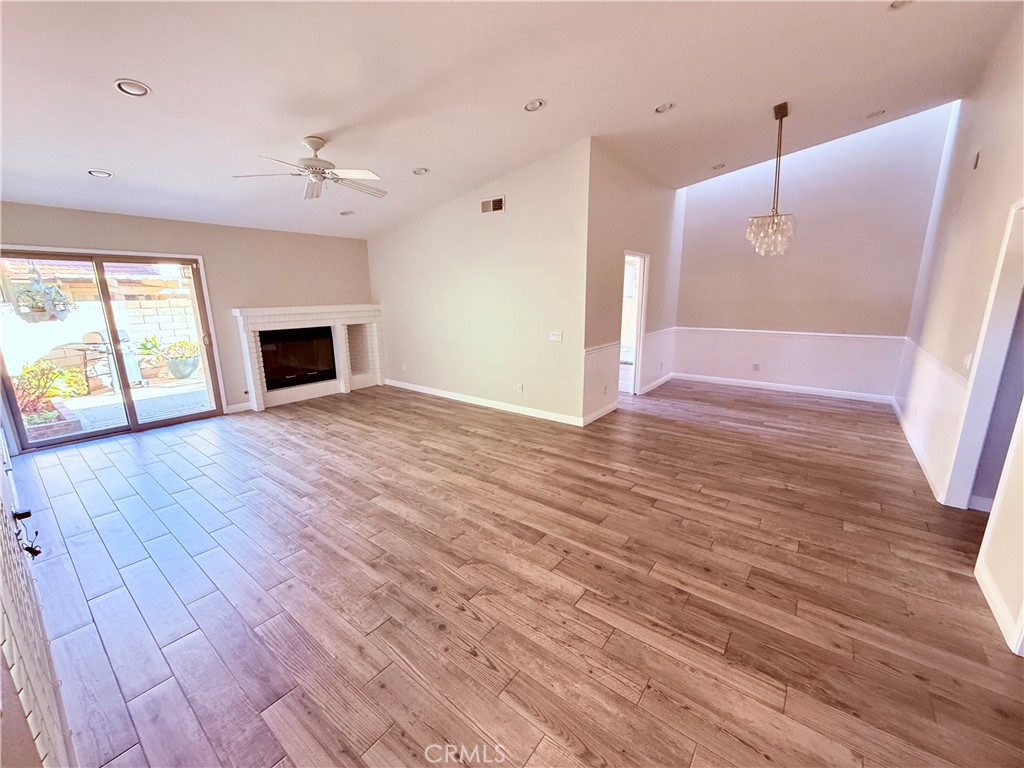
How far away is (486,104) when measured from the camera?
3.17 metres

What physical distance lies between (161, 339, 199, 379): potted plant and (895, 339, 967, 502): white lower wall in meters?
7.78

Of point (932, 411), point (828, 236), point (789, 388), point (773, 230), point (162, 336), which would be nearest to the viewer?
point (932, 411)

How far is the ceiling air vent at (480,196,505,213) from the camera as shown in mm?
4805

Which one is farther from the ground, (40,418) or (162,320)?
(162,320)

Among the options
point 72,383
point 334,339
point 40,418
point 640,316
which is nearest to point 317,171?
point 334,339

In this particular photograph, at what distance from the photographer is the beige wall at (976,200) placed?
102 inches

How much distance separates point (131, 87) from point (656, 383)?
6697 mm

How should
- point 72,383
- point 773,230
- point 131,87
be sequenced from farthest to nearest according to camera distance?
point 72,383 → point 773,230 → point 131,87

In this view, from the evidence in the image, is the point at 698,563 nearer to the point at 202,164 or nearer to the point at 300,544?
the point at 300,544

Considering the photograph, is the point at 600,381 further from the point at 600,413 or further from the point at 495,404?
the point at 495,404

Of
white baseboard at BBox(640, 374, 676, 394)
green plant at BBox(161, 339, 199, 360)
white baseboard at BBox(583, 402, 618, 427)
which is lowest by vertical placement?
white baseboard at BBox(583, 402, 618, 427)

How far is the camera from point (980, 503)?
2852mm

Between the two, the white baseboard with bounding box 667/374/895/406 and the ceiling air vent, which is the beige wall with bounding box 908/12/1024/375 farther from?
the ceiling air vent

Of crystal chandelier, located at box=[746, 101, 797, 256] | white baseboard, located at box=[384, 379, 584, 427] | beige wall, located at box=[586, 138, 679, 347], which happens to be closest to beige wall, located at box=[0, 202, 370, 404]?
white baseboard, located at box=[384, 379, 584, 427]
